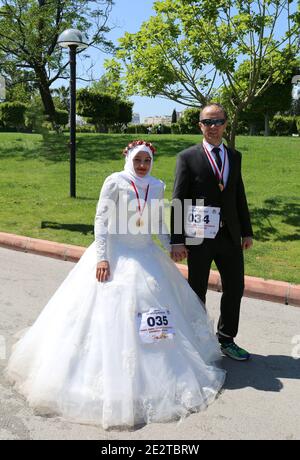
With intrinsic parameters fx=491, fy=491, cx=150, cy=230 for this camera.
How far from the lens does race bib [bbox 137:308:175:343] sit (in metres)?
3.30

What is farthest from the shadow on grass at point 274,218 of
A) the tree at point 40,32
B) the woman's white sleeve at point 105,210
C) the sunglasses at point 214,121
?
the tree at point 40,32

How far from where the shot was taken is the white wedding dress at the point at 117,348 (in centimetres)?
316

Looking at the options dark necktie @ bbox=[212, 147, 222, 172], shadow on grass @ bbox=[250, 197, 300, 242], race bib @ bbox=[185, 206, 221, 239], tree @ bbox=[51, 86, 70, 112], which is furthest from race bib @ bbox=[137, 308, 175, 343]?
tree @ bbox=[51, 86, 70, 112]

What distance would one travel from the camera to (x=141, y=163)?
3.60 metres

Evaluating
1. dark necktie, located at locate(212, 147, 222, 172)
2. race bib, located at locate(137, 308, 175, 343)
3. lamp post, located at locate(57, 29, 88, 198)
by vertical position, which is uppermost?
lamp post, located at locate(57, 29, 88, 198)

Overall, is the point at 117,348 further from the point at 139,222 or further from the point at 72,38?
the point at 72,38

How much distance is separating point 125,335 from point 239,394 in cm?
100

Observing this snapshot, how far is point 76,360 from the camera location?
10.8 feet

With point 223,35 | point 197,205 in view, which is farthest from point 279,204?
point 197,205

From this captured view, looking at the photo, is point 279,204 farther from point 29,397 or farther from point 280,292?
point 29,397

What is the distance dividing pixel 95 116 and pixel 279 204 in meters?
17.4

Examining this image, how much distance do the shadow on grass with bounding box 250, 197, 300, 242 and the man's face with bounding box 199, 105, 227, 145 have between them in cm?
430

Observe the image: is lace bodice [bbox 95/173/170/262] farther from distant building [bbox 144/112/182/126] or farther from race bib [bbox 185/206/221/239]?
distant building [bbox 144/112/182/126]

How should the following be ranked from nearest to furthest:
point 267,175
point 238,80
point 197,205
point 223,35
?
point 197,205, point 223,35, point 238,80, point 267,175
